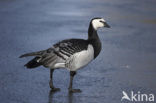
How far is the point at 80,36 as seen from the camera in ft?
46.6

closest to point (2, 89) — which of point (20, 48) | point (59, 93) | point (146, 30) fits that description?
point (59, 93)

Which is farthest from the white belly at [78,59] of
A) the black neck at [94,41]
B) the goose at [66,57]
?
the black neck at [94,41]

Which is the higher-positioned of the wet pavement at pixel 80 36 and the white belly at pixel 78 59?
the white belly at pixel 78 59

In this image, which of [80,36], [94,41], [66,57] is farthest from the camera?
[80,36]

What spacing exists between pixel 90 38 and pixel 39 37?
4.09 meters

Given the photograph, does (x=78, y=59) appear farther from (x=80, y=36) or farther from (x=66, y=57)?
(x=80, y=36)

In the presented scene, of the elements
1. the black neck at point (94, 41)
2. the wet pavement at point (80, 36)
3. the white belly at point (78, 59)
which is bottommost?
the wet pavement at point (80, 36)

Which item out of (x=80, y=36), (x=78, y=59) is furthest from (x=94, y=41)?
(x=80, y=36)

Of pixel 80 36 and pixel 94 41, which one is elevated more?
pixel 94 41

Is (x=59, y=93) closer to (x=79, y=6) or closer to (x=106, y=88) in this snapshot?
(x=106, y=88)

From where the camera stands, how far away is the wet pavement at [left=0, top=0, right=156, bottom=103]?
31.7 ft

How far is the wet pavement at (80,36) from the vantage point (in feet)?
31.7

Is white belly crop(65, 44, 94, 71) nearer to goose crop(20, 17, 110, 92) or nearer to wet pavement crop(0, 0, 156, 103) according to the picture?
goose crop(20, 17, 110, 92)

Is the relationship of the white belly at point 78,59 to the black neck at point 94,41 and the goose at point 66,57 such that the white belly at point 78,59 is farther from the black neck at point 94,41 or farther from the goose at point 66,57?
the black neck at point 94,41
